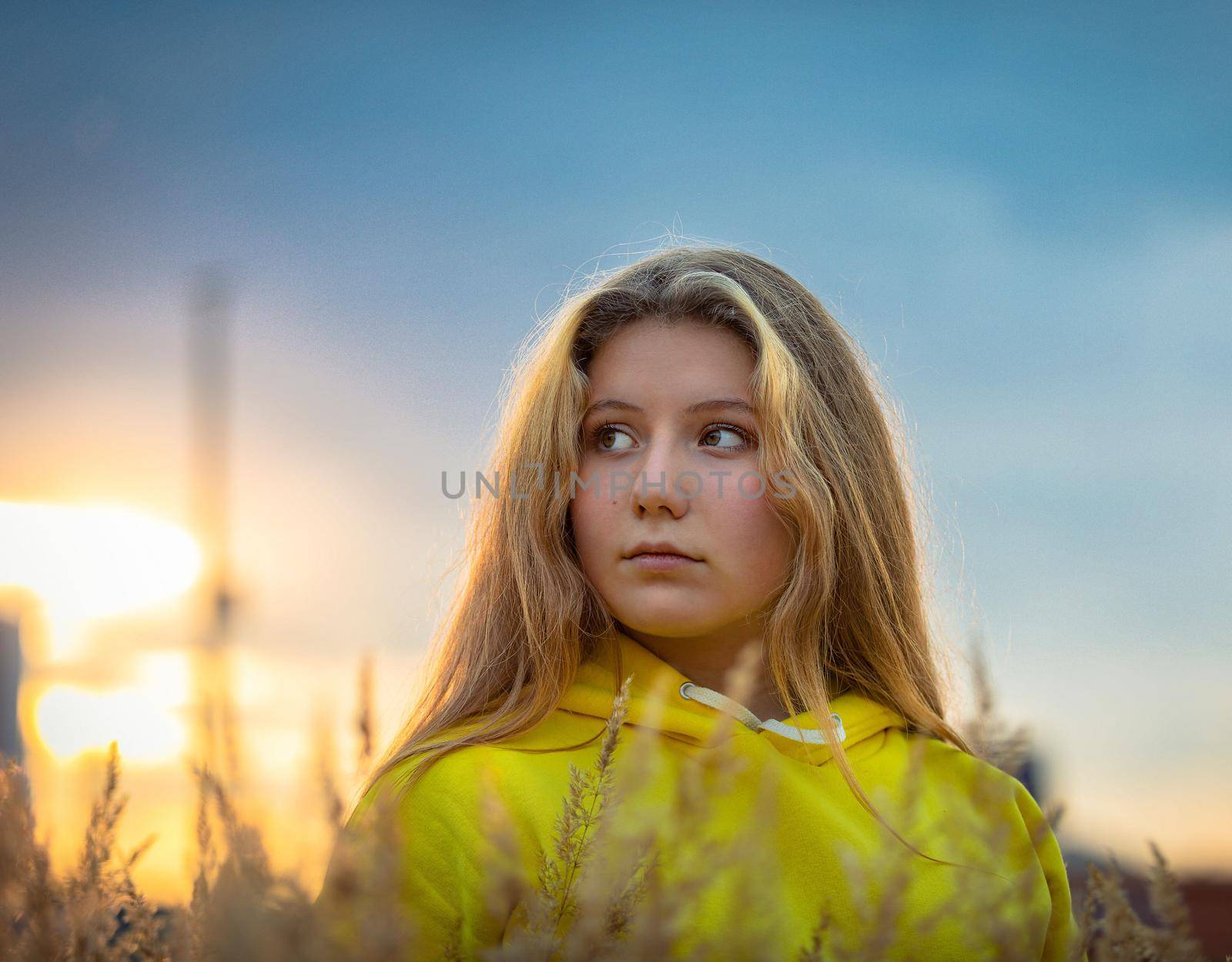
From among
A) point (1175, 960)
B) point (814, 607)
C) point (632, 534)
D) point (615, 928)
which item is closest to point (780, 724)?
point (814, 607)

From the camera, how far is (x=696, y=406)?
2.73 meters

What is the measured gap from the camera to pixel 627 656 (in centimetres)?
275

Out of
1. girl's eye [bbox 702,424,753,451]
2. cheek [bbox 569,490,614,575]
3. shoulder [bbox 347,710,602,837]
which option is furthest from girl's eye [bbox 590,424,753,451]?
shoulder [bbox 347,710,602,837]

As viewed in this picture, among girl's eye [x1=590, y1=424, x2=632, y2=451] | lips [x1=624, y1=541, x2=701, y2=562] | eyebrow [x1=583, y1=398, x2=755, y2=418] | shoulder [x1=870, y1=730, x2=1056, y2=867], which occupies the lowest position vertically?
shoulder [x1=870, y1=730, x2=1056, y2=867]

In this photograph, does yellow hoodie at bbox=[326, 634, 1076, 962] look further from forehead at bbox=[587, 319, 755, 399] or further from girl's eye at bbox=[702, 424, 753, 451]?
forehead at bbox=[587, 319, 755, 399]

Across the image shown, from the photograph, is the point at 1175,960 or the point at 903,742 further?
the point at 903,742

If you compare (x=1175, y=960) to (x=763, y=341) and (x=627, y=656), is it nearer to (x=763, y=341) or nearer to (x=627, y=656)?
(x=627, y=656)

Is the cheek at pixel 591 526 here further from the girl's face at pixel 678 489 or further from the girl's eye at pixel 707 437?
the girl's eye at pixel 707 437

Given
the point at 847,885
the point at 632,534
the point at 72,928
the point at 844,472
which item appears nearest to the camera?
the point at 72,928

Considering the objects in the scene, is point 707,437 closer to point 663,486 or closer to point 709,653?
point 663,486

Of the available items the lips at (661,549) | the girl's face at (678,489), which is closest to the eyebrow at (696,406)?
the girl's face at (678,489)

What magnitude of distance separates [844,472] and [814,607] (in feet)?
1.43

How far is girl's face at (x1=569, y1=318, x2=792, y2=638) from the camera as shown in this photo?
258 centimetres

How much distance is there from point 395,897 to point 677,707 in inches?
65.8
